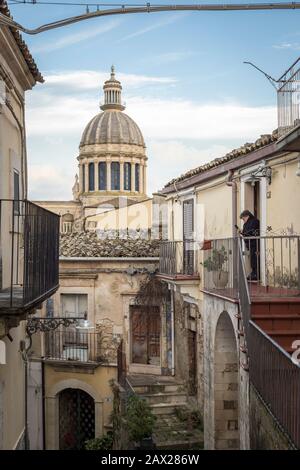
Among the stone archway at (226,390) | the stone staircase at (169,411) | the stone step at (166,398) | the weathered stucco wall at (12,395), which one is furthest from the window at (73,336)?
the weathered stucco wall at (12,395)

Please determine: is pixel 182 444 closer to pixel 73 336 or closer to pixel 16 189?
pixel 73 336

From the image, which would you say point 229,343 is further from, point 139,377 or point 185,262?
point 139,377

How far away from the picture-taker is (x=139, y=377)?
1909 centimetres

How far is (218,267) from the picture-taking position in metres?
12.9

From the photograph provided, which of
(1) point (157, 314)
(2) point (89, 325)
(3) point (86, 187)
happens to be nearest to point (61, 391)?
(2) point (89, 325)

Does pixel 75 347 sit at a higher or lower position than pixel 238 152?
lower

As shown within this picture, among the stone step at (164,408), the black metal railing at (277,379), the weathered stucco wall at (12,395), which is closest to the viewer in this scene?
the black metal railing at (277,379)

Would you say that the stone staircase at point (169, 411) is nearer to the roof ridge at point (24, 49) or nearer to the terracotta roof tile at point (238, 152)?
the terracotta roof tile at point (238, 152)

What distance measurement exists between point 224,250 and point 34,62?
5.14 meters

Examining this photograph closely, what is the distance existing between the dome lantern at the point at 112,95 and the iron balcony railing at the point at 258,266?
129 feet

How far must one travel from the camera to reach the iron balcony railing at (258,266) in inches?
441

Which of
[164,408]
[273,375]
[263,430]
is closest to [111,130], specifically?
[164,408]

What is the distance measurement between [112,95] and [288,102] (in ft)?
143

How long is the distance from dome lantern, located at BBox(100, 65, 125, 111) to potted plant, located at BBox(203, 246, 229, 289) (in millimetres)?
40084
